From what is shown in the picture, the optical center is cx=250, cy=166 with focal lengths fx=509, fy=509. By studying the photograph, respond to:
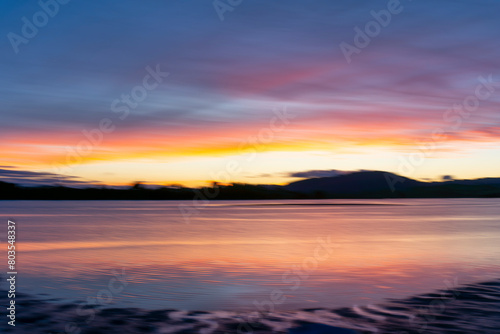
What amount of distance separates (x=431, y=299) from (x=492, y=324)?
3.15 m

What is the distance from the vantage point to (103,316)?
40.6 feet

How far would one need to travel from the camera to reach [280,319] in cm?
1213

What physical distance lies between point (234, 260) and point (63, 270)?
7.72 m

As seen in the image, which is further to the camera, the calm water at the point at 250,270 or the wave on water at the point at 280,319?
the calm water at the point at 250,270

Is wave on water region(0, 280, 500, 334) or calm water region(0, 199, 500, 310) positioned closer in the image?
wave on water region(0, 280, 500, 334)

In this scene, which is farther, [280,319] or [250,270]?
[250,270]

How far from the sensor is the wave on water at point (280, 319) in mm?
10961

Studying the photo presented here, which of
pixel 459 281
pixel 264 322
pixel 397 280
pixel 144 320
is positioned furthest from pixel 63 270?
pixel 459 281

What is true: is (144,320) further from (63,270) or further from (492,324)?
(63,270)

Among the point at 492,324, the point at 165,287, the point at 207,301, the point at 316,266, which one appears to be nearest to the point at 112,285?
the point at 165,287

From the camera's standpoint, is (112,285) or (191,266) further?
(191,266)

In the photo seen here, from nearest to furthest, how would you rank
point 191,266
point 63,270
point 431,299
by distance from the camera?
point 431,299, point 63,270, point 191,266

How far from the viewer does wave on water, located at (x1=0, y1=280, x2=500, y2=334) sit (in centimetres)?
1096

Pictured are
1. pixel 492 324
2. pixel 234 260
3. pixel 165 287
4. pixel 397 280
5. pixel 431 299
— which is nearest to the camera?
pixel 492 324
